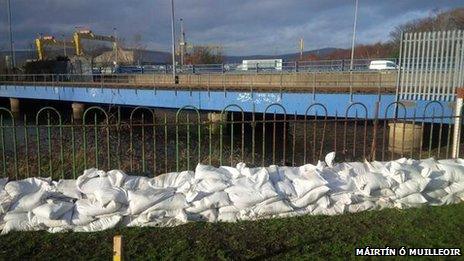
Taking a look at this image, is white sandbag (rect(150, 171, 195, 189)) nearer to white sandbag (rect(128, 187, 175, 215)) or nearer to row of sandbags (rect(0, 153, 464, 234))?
row of sandbags (rect(0, 153, 464, 234))

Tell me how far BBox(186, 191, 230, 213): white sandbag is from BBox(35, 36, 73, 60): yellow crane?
58.8 meters

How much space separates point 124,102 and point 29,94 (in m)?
13.4

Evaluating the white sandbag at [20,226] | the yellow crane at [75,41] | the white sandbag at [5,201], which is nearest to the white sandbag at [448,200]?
the white sandbag at [20,226]

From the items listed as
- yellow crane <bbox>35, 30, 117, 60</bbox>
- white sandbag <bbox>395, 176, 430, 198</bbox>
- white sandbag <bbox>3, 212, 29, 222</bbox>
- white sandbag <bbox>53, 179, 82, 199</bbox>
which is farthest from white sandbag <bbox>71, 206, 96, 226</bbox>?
yellow crane <bbox>35, 30, 117, 60</bbox>

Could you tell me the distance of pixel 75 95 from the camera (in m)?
30.7

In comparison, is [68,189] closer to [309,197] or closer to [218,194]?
[218,194]

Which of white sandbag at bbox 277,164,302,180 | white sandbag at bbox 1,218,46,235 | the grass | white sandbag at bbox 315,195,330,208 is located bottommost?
the grass

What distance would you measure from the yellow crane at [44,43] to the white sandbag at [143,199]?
5853 cm

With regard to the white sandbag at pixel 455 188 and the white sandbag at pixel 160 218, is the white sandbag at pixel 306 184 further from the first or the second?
the white sandbag at pixel 455 188

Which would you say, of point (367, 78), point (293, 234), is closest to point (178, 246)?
point (293, 234)

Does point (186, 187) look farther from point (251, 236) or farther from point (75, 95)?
point (75, 95)

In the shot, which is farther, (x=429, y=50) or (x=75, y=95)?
(x=75, y=95)

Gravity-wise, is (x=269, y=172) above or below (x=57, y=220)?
above

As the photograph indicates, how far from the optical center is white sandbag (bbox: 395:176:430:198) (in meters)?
6.12
